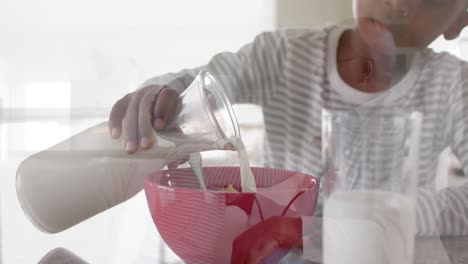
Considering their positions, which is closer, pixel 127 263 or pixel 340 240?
pixel 340 240

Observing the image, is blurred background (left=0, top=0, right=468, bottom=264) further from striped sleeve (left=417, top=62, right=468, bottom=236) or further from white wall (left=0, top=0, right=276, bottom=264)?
striped sleeve (left=417, top=62, right=468, bottom=236)

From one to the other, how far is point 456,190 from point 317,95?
0.54 feet

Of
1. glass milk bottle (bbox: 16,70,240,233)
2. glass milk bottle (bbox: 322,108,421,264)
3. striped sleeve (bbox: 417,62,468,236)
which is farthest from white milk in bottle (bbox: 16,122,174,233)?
striped sleeve (bbox: 417,62,468,236)

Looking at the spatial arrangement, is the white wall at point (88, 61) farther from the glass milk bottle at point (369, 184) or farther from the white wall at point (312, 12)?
the glass milk bottle at point (369, 184)

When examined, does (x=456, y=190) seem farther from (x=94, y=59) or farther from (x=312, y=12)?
(x=94, y=59)

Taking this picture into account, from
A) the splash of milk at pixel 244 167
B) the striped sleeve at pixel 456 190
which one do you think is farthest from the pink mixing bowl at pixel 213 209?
the striped sleeve at pixel 456 190

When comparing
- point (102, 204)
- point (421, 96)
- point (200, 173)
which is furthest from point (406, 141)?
point (102, 204)

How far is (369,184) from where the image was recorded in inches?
16.4

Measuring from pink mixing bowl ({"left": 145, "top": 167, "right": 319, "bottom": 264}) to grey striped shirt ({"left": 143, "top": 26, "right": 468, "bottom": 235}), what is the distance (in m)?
0.05

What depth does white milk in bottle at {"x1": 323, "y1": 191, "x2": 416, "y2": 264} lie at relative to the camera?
0.38 m

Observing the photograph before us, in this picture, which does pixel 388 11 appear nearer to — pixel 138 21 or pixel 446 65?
pixel 446 65

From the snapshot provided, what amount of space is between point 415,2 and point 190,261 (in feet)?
1.02

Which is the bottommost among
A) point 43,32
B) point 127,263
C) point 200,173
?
point 127,263

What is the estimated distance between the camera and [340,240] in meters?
0.40
